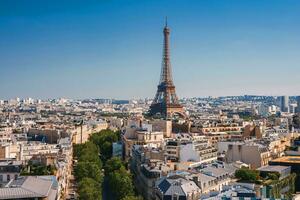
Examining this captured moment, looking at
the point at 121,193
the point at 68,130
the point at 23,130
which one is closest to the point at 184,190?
the point at 121,193

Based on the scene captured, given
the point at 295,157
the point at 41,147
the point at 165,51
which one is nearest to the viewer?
the point at 295,157

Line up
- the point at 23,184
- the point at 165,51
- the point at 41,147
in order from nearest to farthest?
the point at 23,184 < the point at 41,147 < the point at 165,51

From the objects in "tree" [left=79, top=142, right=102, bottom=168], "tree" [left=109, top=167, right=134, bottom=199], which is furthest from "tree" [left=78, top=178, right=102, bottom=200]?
"tree" [left=79, top=142, right=102, bottom=168]

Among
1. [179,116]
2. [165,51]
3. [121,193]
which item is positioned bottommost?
[121,193]

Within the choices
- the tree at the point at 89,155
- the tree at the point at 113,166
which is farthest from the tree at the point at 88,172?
the tree at the point at 89,155

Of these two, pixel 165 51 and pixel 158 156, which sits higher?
pixel 165 51

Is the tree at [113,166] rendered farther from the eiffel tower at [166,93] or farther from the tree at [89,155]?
the eiffel tower at [166,93]

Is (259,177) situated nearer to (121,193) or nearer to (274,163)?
(274,163)
